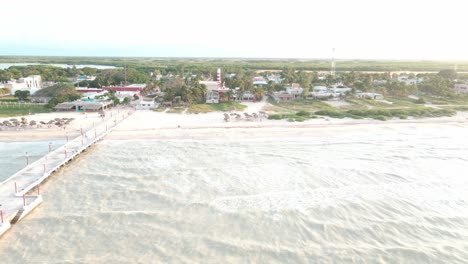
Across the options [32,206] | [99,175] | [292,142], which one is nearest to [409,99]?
[292,142]

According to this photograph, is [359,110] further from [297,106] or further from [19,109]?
[19,109]

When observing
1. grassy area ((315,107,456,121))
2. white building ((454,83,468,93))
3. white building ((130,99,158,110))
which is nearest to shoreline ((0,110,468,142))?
grassy area ((315,107,456,121))

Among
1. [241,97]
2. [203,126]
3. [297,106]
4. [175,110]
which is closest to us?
[203,126]

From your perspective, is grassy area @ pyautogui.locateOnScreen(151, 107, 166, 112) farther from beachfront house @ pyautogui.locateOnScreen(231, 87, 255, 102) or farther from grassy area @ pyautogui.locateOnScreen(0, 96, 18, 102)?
grassy area @ pyautogui.locateOnScreen(0, 96, 18, 102)

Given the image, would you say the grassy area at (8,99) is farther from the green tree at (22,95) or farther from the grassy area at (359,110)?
the grassy area at (359,110)

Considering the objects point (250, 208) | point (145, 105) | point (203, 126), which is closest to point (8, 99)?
point (145, 105)

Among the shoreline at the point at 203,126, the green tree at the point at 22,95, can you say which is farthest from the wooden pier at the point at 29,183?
the green tree at the point at 22,95
